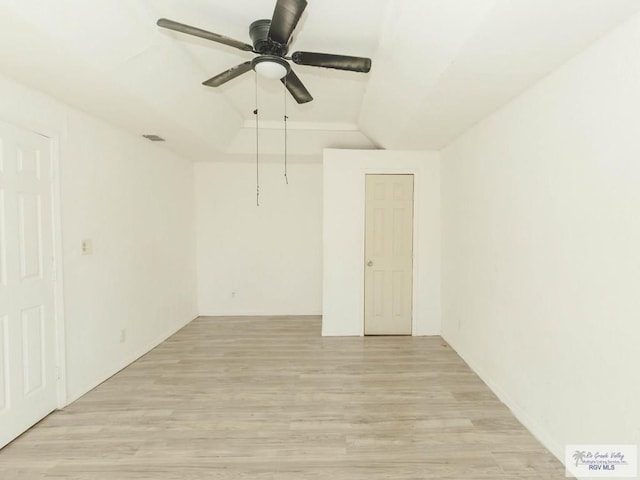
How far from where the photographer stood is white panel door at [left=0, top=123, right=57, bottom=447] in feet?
7.04

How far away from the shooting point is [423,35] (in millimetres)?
1960

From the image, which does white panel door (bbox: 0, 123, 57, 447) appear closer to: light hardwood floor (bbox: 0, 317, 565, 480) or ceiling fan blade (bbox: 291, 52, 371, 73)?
light hardwood floor (bbox: 0, 317, 565, 480)

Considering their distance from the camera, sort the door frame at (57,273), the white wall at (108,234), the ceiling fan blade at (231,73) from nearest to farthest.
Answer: the ceiling fan blade at (231,73) < the door frame at (57,273) < the white wall at (108,234)

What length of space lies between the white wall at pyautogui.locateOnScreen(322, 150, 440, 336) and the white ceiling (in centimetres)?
61

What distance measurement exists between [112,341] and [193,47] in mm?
2738

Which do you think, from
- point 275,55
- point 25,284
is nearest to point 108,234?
point 25,284

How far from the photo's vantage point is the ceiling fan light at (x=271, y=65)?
6.49 ft

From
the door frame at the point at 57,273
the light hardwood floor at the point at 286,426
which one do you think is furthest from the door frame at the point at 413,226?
the door frame at the point at 57,273

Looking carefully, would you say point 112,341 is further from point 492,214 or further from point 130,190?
point 492,214

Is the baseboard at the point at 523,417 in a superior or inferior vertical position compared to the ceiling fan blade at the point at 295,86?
inferior

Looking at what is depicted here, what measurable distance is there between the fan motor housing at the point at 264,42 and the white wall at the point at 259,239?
3.17 m

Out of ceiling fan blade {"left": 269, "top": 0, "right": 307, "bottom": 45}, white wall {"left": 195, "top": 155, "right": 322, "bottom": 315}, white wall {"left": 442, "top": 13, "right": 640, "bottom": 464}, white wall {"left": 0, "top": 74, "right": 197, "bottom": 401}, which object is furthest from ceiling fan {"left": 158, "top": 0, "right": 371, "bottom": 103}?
white wall {"left": 195, "top": 155, "right": 322, "bottom": 315}

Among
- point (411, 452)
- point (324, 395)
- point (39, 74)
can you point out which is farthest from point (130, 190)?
point (411, 452)

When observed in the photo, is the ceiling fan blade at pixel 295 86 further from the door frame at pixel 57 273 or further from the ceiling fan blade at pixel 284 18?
the door frame at pixel 57 273
